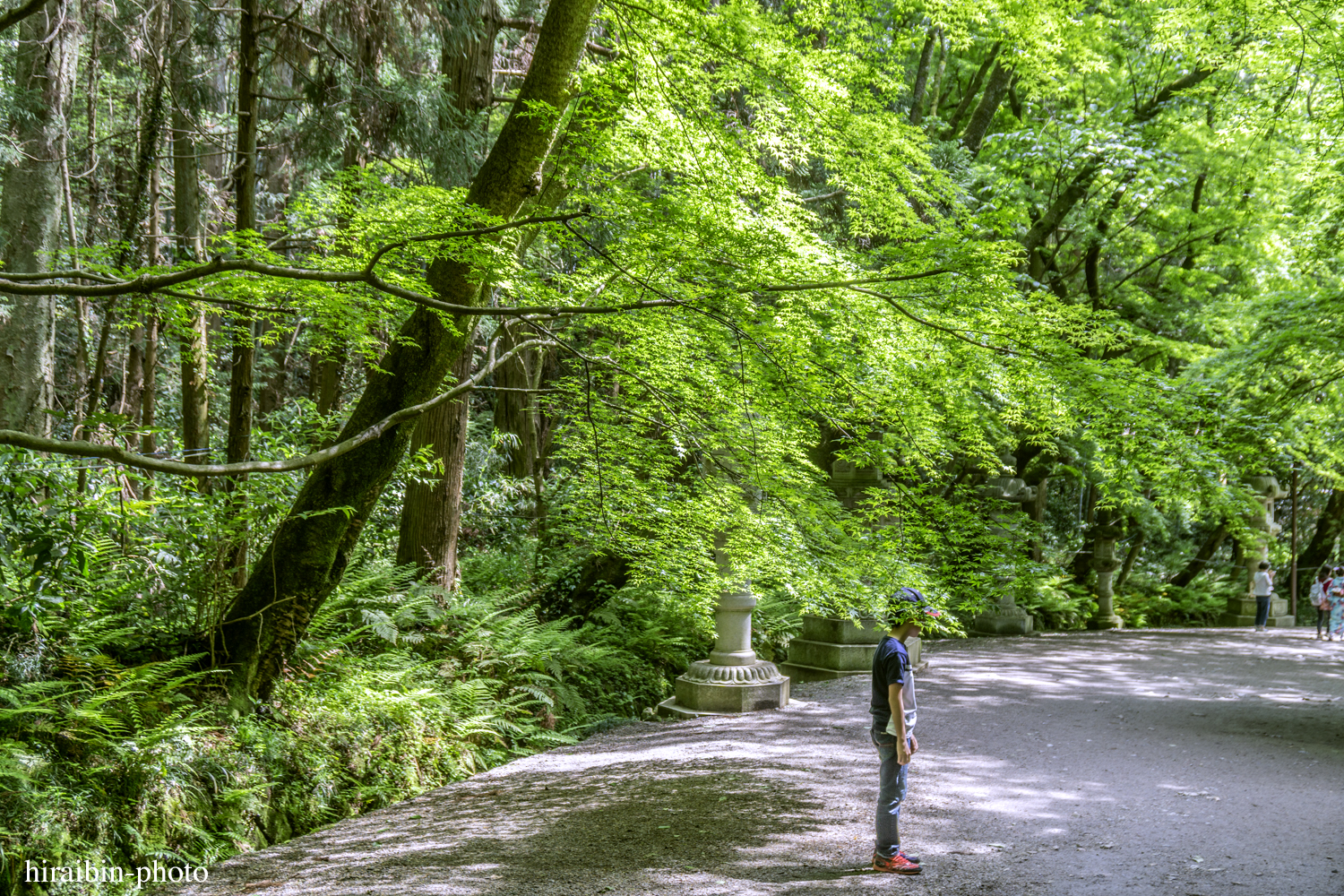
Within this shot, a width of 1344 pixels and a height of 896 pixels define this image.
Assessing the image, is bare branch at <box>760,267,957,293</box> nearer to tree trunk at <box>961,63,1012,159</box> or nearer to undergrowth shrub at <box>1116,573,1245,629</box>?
tree trunk at <box>961,63,1012,159</box>

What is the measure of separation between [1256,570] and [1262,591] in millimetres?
868

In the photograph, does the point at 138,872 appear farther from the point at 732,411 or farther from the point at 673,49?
the point at 673,49

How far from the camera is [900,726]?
459cm

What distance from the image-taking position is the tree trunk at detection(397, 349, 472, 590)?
30.4ft

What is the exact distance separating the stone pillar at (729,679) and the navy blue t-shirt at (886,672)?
4090 mm

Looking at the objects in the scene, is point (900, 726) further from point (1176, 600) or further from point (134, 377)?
point (1176, 600)

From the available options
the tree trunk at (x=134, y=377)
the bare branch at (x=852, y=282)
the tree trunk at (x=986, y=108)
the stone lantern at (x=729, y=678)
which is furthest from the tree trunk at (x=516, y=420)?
the bare branch at (x=852, y=282)

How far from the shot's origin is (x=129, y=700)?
5223mm

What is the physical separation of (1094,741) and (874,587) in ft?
11.0

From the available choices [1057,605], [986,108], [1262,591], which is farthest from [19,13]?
[1262,591]

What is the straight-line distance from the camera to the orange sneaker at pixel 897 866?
4547mm

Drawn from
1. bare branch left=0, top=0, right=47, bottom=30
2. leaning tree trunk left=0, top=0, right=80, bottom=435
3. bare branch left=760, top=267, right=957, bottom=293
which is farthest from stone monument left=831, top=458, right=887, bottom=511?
bare branch left=0, top=0, right=47, bottom=30

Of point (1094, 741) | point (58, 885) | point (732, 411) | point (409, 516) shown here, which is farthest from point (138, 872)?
point (1094, 741)

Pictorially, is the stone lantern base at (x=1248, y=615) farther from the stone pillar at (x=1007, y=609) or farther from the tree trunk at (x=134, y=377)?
the tree trunk at (x=134, y=377)
